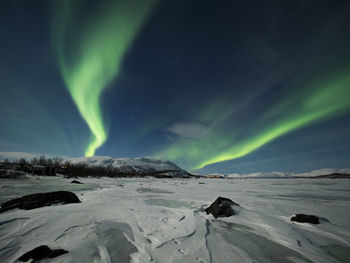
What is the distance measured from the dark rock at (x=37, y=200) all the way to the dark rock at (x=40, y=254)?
411cm

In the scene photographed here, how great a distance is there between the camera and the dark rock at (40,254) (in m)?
2.38

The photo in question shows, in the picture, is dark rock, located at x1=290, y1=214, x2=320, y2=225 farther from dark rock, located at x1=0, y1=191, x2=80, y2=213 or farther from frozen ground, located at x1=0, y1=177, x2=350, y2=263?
dark rock, located at x1=0, y1=191, x2=80, y2=213

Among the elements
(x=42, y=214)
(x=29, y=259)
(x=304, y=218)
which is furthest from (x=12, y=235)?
(x=304, y=218)

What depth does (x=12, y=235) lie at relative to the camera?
3.33 metres

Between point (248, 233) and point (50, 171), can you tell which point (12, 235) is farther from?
point (50, 171)

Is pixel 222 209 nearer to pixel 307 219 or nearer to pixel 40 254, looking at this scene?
pixel 307 219

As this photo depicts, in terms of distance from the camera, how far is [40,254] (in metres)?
2.47

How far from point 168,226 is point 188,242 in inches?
45.4

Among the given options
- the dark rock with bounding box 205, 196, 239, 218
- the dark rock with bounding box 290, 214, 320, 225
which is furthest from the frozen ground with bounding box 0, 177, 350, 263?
the dark rock with bounding box 205, 196, 239, 218

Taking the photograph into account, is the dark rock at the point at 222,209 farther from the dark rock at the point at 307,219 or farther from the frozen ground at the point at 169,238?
the dark rock at the point at 307,219

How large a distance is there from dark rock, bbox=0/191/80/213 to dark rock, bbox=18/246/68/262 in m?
4.11

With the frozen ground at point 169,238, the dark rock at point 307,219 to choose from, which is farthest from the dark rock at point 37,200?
the dark rock at point 307,219

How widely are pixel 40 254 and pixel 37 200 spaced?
15.0 feet

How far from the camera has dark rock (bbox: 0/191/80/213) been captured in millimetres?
5168
